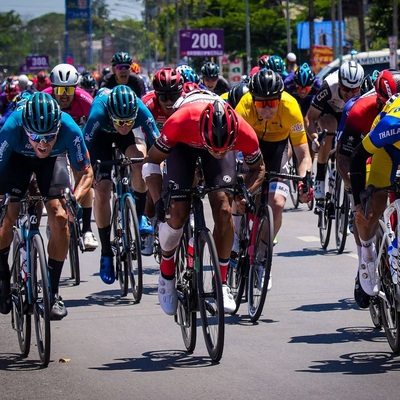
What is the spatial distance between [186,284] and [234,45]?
73.3m

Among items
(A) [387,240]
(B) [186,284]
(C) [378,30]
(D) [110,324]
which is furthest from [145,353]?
(C) [378,30]

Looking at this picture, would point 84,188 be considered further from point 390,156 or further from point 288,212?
point 288,212

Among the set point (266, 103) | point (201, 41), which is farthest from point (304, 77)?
point (201, 41)

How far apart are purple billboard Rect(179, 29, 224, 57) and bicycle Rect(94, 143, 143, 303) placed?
4950 cm

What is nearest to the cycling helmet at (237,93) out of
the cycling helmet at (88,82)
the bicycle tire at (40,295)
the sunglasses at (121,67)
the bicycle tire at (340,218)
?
the bicycle tire at (340,218)

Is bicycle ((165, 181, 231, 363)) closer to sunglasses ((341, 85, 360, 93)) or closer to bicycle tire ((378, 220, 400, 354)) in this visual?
bicycle tire ((378, 220, 400, 354))

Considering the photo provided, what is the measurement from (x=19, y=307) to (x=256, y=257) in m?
2.12

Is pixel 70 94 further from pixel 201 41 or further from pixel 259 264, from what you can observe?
pixel 201 41

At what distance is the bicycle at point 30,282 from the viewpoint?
819cm

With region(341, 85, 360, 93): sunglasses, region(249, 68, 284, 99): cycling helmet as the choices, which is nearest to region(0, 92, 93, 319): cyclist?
region(249, 68, 284, 99): cycling helmet

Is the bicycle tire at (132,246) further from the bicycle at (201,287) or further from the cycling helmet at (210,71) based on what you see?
the cycling helmet at (210,71)

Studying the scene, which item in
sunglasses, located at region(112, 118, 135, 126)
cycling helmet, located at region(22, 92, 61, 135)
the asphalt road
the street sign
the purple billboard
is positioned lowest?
the asphalt road

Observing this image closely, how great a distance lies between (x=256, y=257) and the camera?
9875 mm

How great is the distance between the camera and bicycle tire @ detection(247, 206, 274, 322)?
959 cm
